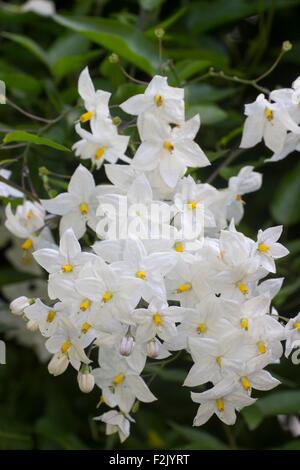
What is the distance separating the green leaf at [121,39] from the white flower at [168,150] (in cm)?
23

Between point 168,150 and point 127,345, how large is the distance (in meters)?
0.19

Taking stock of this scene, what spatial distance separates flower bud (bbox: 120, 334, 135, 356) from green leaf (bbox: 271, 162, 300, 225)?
0.49 meters

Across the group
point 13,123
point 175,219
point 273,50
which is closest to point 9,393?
point 13,123

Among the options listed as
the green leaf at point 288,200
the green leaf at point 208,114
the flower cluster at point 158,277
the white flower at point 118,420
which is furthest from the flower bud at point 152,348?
the green leaf at point 288,200

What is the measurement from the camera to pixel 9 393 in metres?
0.98

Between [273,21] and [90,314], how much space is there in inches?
28.7

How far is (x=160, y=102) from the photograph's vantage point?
20.9 inches

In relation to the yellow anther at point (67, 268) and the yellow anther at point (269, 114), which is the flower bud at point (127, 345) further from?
the yellow anther at point (269, 114)

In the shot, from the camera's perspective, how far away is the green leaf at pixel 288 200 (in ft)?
3.00

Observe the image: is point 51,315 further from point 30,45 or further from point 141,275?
point 30,45

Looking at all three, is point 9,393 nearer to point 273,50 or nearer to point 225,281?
point 225,281

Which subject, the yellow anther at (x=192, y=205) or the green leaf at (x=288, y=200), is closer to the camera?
the yellow anther at (x=192, y=205)

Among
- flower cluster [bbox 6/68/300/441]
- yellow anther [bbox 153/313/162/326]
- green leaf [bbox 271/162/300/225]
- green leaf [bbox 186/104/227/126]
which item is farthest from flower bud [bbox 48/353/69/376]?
green leaf [bbox 271/162/300/225]

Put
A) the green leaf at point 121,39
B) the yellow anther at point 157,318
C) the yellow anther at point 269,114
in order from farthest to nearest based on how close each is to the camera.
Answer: the green leaf at point 121,39 < the yellow anther at point 269,114 < the yellow anther at point 157,318
